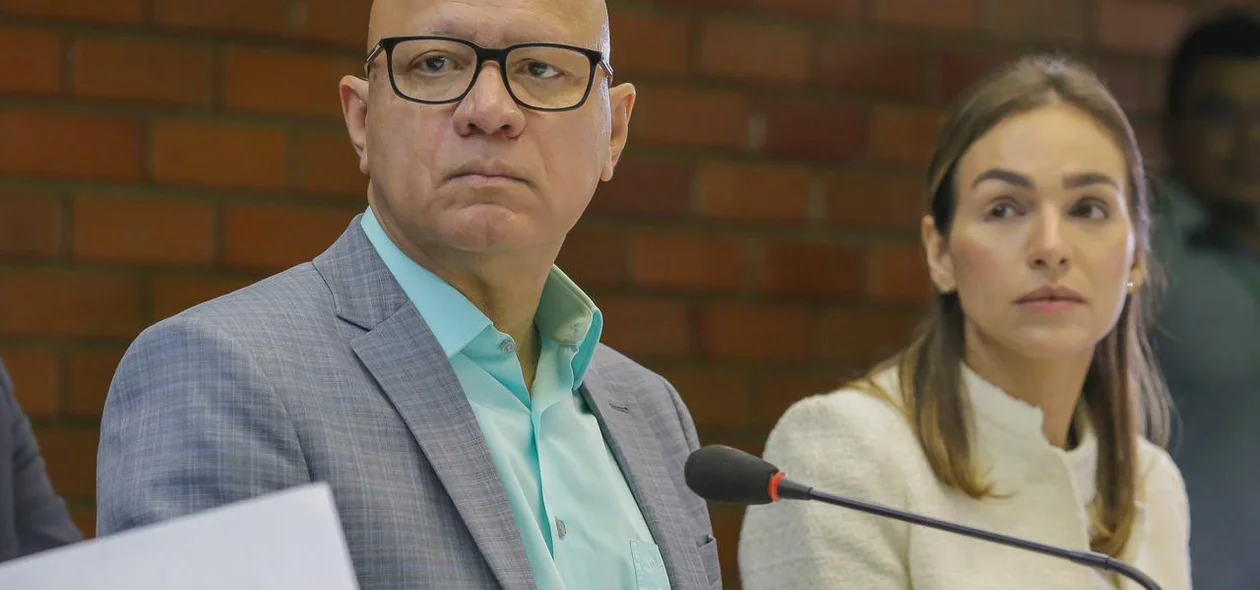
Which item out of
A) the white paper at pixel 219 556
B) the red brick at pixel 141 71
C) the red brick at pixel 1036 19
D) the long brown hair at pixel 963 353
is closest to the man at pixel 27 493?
the red brick at pixel 141 71

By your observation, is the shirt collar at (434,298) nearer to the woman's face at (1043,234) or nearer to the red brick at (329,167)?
the woman's face at (1043,234)

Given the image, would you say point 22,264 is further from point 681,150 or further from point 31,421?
point 681,150

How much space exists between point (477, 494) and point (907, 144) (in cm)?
219

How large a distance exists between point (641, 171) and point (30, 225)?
3.76ft

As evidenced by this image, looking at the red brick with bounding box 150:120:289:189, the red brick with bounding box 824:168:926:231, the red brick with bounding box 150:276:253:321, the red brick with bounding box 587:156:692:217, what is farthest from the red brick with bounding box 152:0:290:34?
the red brick with bounding box 824:168:926:231

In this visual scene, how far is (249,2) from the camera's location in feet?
8.95

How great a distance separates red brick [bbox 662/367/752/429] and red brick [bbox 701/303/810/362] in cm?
4

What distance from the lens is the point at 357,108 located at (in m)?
1.63

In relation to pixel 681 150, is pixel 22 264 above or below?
below

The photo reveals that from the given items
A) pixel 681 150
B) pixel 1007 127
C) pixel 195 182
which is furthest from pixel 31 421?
pixel 1007 127

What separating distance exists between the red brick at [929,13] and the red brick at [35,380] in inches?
72.8

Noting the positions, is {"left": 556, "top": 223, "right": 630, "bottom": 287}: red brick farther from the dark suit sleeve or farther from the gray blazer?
the dark suit sleeve

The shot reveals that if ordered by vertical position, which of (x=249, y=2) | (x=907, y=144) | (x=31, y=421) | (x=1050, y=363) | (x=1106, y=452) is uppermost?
(x=249, y=2)

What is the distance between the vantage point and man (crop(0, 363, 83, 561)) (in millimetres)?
2129
